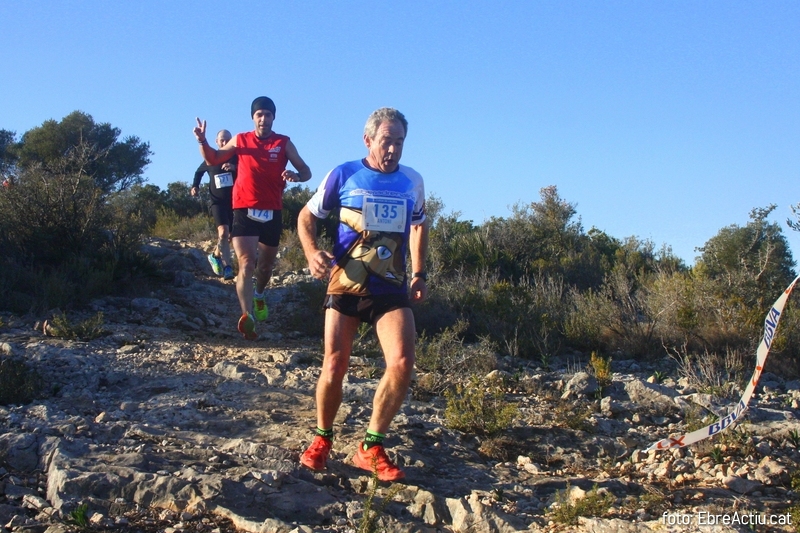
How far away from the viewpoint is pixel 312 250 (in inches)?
151

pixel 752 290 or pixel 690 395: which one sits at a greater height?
pixel 752 290

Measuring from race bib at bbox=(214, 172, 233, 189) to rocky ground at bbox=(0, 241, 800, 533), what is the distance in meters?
1.76

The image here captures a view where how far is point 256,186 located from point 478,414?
2.88m

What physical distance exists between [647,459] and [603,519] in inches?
49.0

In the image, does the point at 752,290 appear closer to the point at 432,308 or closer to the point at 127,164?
the point at 432,308

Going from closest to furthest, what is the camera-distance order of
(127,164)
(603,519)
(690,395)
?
(603,519)
(690,395)
(127,164)

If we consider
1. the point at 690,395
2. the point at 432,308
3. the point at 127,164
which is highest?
the point at 127,164

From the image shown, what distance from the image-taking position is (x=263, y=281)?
22.4 ft

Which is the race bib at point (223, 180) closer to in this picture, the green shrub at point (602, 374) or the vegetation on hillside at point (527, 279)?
the vegetation on hillside at point (527, 279)

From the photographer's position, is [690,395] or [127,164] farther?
[127,164]

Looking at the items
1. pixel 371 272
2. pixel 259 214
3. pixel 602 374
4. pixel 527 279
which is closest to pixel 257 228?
pixel 259 214

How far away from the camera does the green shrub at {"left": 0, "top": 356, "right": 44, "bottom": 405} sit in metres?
4.57

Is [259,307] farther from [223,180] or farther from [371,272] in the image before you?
[371,272]

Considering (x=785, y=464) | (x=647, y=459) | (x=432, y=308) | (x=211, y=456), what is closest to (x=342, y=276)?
(x=211, y=456)
